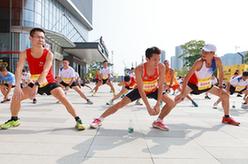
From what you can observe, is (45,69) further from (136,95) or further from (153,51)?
(153,51)

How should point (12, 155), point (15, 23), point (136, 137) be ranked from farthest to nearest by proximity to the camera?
point (15, 23) → point (136, 137) → point (12, 155)

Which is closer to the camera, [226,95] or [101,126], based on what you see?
[101,126]

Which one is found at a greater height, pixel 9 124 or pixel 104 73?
pixel 104 73

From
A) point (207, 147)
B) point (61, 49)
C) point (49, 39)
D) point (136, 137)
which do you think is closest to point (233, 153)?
point (207, 147)

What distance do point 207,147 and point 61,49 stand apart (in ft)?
128

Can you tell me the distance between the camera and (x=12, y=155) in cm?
410

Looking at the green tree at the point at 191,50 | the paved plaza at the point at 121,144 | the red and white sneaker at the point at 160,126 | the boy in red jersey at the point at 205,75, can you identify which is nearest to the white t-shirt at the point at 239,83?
the boy in red jersey at the point at 205,75

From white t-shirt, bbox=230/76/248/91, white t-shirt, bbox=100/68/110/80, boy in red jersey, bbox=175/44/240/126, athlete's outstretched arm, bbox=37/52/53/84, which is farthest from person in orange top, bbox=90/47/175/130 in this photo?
white t-shirt, bbox=100/68/110/80

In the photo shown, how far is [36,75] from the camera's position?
608 cm

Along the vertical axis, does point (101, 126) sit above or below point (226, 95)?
below

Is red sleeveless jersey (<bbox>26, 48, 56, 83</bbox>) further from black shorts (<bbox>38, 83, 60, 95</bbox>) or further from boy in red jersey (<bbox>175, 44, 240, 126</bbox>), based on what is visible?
boy in red jersey (<bbox>175, 44, 240, 126</bbox>)

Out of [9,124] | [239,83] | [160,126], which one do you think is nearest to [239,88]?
[239,83]

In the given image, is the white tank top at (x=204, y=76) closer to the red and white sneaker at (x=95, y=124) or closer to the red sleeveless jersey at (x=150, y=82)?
the red sleeveless jersey at (x=150, y=82)

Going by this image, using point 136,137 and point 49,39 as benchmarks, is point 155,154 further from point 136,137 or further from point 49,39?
point 49,39
